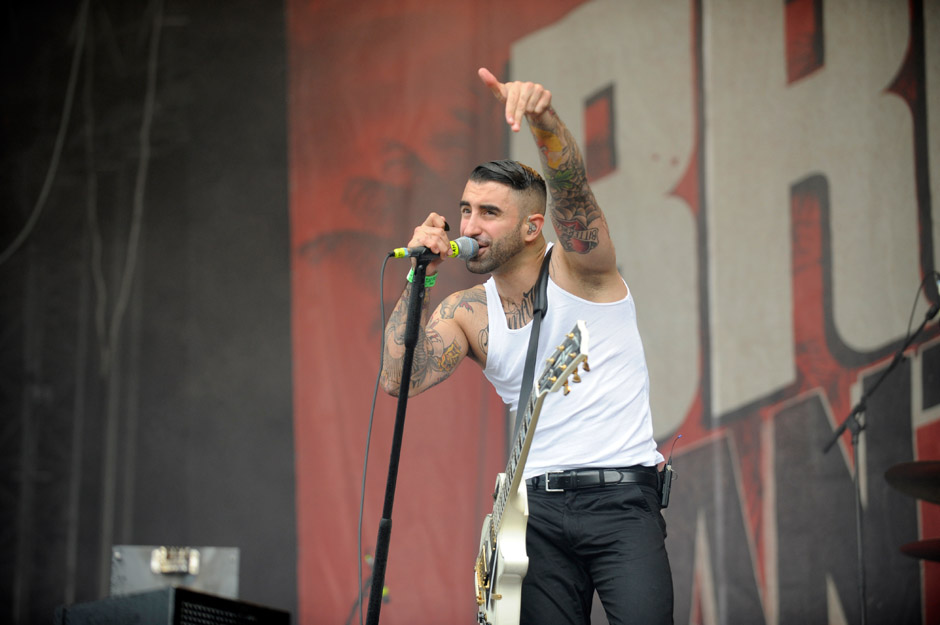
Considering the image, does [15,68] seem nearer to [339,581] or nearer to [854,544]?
[339,581]

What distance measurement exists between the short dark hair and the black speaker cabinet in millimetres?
1524

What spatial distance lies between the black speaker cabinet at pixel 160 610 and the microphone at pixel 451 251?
1218 millimetres

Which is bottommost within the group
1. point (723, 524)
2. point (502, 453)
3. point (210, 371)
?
point (723, 524)

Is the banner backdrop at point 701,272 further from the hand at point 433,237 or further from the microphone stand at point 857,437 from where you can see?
the hand at point 433,237

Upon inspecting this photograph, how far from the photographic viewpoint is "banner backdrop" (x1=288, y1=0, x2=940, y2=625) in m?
4.56

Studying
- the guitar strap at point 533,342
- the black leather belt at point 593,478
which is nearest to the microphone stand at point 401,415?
the guitar strap at point 533,342

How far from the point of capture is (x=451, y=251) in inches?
89.5

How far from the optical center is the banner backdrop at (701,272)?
15.0ft

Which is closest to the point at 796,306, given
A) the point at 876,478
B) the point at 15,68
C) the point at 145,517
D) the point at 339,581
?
the point at 876,478

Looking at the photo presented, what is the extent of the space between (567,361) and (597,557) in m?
0.61

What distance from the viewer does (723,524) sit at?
4598 mm

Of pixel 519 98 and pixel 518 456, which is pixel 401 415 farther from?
pixel 519 98

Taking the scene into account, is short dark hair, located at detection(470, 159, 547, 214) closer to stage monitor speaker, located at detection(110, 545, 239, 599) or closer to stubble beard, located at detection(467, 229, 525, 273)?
stubble beard, located at detection(467, 229, 525, 273)

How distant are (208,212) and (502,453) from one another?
7.04 feet
